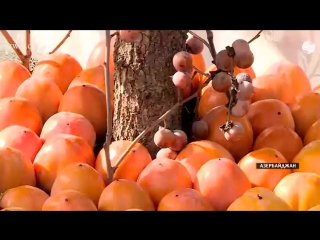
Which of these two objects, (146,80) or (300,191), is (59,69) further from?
(300,191)

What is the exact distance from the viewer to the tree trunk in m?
0.99

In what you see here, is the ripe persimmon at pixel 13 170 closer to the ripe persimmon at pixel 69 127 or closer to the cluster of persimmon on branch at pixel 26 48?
the ripe persimmon at pixel 69 127

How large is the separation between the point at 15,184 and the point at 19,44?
0.34 m

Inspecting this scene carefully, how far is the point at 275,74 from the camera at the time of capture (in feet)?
3.83

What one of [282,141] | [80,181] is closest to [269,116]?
[282,141]

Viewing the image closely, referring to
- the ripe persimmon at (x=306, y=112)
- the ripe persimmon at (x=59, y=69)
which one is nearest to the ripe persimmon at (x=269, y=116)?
the ripe persimmon at (x=306, y=112)

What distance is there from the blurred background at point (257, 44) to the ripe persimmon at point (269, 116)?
0.33 feet

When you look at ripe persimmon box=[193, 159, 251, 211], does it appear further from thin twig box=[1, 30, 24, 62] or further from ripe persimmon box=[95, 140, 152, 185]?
thin twig box=[1, 30, 24, 62]

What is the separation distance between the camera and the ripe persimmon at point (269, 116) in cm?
104

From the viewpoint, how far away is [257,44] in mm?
1307

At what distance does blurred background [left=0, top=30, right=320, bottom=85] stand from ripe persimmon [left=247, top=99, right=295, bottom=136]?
100mm

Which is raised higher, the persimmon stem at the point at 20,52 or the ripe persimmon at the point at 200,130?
the persimmon stem at the point at 20,52

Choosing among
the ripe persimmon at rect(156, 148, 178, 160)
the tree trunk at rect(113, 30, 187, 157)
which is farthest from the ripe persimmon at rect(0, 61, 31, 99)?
the ripe persimmon at rect(156, 148, 178, 160)
